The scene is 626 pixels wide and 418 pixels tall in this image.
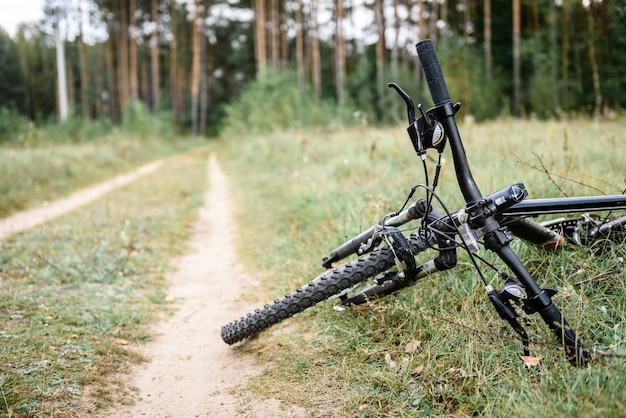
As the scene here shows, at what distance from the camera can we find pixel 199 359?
3352 millimetres

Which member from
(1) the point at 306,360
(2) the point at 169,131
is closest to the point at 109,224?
(1) the point at 306,360

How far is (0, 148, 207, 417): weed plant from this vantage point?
2.67 metres

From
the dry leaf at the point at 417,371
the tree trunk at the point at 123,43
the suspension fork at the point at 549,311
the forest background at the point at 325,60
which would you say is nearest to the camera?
the suspension fork at the point at 549,311

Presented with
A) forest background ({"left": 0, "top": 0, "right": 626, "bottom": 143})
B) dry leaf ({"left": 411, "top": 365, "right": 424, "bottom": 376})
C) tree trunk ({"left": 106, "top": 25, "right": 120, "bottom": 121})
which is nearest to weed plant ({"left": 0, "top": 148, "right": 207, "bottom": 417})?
dry leaf ({"left": 411, "top": 365, "right": 424, "bottom": 376})

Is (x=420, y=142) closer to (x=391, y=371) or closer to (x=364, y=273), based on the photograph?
(x=364, y=273)

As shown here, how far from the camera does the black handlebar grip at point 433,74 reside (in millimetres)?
2344

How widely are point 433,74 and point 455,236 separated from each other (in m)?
1.01

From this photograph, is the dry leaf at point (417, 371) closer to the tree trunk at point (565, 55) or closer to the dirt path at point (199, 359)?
the dirt path at point (199, 359)

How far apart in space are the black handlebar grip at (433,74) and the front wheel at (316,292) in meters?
Answer: 0.98

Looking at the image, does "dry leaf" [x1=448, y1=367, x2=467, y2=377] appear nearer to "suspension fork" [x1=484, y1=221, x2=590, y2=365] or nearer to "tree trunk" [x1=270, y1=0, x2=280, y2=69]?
"suspension fork" [x1=484, y1=221, x2=590, y2=365]

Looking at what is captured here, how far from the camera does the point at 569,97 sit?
17.3 m

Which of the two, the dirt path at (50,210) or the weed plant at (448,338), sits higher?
the dirt path at (50,210)

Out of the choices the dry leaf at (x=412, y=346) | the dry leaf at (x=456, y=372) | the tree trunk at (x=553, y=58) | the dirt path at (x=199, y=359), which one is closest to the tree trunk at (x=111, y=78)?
the tree trunk at (x=553, y=58)

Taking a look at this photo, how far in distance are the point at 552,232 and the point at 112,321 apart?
364 centimetres
